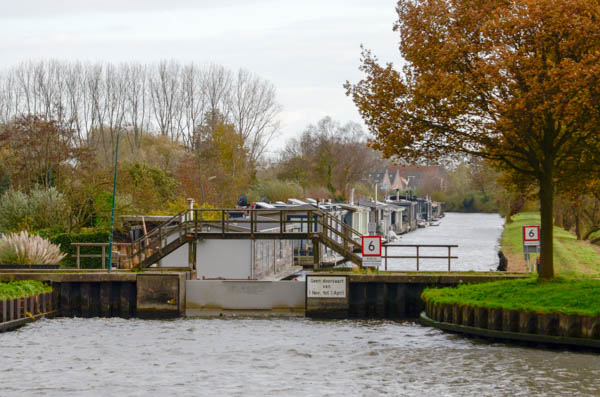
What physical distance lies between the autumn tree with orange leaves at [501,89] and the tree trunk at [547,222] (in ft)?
0.10

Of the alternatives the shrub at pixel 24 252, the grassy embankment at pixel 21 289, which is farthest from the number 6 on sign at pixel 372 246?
the shrub at pixel 24 252

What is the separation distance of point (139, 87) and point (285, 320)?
249 ft

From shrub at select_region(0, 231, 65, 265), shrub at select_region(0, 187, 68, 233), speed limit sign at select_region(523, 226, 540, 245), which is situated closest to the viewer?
speed limit sign at select_region(523, 226, 540, 245)

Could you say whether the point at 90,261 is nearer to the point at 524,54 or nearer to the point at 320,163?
the point at 524,54

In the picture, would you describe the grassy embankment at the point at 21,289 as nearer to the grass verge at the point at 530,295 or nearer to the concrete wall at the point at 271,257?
the concrete wall at the point at 271,257

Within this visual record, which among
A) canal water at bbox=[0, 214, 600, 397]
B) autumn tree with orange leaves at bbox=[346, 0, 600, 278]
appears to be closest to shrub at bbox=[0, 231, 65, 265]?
canal water at bbox=[0, 214, 600, 397]

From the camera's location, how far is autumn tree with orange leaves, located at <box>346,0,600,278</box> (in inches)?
918

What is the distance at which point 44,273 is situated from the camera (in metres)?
30.8

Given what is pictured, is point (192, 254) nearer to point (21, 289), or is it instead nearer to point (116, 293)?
point (116, 293)

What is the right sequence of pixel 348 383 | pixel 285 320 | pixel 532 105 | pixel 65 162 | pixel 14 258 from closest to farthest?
1. pixel 348 383
2. pixel 532 105
3. pixel 285 320
4. pixel 14 258
5. pixel 65 162

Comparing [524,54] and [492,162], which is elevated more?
[524,54]

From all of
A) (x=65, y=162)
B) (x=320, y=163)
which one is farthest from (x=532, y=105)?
(x=320, y=163)

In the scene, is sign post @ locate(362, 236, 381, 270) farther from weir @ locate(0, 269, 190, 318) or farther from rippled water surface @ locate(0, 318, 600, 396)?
weir @ locate(0, 269, 190, 318)

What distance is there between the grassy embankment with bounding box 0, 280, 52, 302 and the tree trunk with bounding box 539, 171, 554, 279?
54.9 ft
